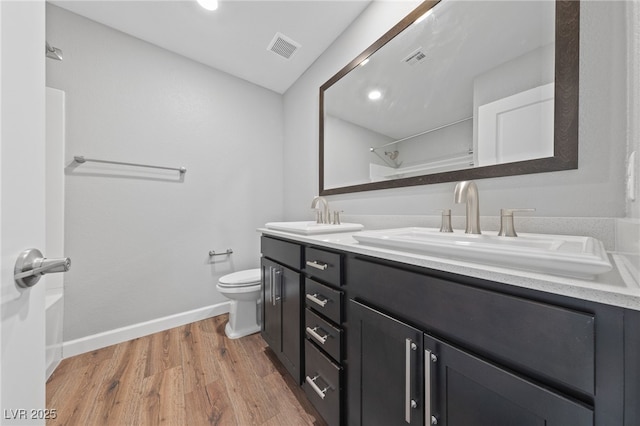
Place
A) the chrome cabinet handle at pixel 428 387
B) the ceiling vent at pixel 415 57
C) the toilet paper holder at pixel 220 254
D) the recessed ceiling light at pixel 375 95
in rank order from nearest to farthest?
the chrome cabinet handle at pixel 428 387 < the ceiling vent at pixel 415 57 < the recessed ceiling light at pixel 375 95 < the toilet paper holder at pixel 220 254

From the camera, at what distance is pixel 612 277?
442 mm

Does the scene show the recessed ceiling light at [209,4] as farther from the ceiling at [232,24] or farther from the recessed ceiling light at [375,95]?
the recessed ceiling light at [375,95]

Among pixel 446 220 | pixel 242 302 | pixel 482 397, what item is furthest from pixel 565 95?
pixel 242 302

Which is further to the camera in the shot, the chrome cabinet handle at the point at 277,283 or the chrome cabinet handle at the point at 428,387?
the chrome cabinet handle at the point at 277,283

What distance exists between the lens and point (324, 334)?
96 cm

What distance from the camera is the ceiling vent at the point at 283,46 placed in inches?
68.7

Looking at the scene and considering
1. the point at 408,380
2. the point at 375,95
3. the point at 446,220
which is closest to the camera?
the point at 408,380

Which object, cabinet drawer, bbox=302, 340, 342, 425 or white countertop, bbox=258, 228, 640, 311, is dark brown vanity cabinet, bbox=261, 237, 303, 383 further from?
white countertop, bbox=258, 228, 640, 311

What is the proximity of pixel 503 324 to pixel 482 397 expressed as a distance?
7.2 inches

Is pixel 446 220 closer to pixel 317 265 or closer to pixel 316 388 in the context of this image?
pixel 317 265

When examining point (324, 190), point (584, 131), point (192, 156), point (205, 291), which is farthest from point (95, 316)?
point (584, 131)

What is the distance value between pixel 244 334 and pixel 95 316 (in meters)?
1.07

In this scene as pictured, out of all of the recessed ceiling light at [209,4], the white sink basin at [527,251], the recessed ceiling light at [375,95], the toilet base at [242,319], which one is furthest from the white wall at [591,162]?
the toilet base at [242,319]

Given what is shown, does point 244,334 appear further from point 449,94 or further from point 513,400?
point 449,94
